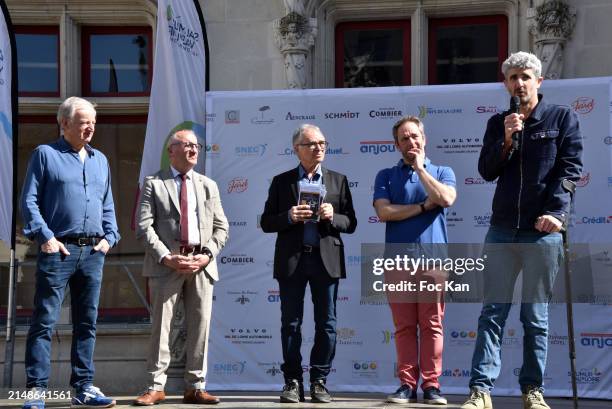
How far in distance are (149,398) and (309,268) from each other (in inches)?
49.9

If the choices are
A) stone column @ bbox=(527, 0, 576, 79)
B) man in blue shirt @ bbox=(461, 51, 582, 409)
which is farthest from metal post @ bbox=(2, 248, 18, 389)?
stone column @ bbox=(527, 0, 576, 79)

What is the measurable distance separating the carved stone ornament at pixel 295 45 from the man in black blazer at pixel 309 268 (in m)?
1.76

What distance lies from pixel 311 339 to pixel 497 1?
3.11 metres

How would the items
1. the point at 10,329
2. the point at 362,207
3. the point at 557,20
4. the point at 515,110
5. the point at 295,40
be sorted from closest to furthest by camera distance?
the point at 515,110 < the point at 362,207 < the point at 557,20 < the point at 10,329 < the point at 295,40

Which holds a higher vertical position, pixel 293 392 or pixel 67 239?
pixel 67 239

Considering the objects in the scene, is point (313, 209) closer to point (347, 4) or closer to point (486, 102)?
point (486, 102)

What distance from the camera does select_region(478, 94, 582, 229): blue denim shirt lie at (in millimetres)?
5602

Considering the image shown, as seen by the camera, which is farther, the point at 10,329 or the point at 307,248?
the point at 10,329

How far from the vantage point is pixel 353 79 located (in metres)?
8.52

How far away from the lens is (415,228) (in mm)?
6359

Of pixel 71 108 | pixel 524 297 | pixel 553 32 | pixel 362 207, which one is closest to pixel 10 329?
pixel 71 108

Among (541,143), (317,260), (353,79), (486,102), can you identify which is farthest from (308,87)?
(541,143)

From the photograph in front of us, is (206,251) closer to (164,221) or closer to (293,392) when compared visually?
(164,221)

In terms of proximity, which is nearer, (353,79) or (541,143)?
(541,143)
